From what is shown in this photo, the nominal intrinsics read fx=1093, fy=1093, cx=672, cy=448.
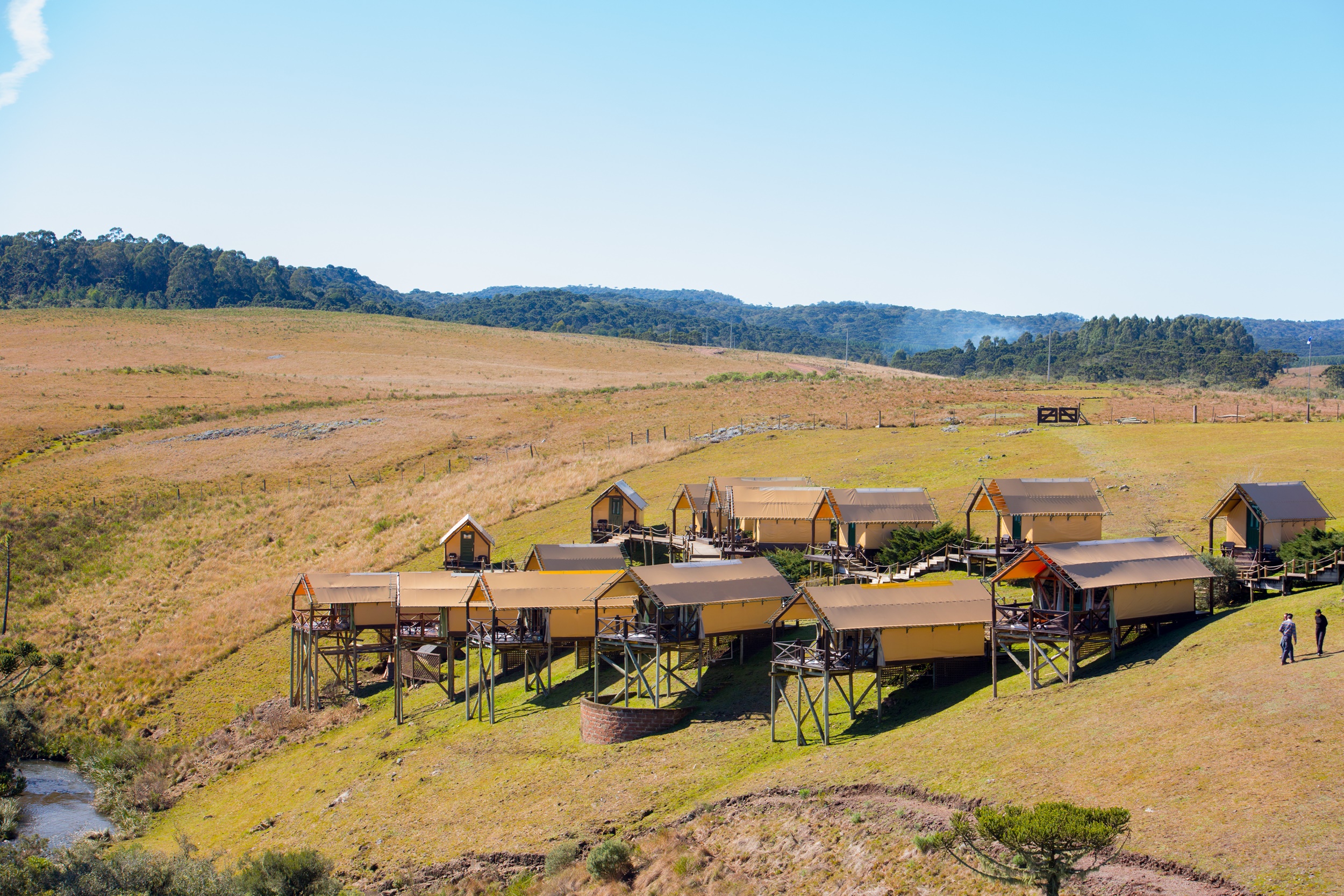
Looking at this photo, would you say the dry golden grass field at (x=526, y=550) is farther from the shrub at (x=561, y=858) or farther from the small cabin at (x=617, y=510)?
the small cabin at (x=617, y=510)

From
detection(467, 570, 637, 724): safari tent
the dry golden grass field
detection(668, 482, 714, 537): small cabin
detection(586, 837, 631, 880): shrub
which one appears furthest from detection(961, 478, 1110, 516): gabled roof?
detection(586, 837, 631, 880): shrub

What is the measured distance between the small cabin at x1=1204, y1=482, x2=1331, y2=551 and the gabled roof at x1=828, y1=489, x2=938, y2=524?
12.7m

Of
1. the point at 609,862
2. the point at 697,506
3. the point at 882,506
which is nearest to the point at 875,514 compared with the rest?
the point at 882,506

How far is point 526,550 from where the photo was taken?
6412cm

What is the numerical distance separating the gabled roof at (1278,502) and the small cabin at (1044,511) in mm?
5403

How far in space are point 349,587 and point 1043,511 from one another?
31.9 m

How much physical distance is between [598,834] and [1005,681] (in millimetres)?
14426

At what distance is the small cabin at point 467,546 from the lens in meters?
59.6

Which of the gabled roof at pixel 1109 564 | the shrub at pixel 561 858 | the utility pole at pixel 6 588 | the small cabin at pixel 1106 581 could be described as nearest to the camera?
the shrub at pixel 561 858

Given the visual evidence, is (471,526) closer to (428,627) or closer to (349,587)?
(349,587)

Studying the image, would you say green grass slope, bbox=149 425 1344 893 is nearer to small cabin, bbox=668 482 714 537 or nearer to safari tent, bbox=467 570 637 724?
safari tent, bbox=467 570 637 724

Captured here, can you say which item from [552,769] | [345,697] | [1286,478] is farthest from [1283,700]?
[345,697]

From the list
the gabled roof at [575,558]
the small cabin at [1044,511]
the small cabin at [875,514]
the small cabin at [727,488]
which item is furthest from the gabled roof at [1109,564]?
the small cabin at [727,488]

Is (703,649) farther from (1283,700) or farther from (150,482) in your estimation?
(150,482)
